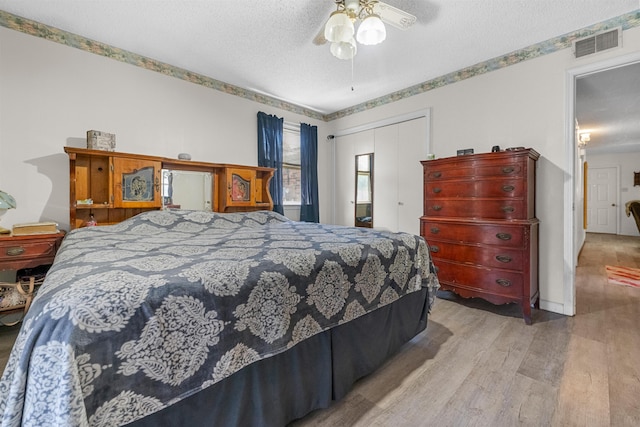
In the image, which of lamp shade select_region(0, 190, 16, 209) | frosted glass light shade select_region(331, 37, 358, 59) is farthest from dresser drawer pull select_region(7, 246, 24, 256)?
Answer: frosted glass light shade select_region(331, 37, 358, 59)

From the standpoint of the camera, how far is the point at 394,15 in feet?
6.49

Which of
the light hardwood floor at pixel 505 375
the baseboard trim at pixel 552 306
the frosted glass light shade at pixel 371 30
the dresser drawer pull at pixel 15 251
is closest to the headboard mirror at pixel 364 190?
the light hardwood floor at pixel 505 375

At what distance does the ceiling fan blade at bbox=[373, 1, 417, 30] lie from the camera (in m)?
1.92

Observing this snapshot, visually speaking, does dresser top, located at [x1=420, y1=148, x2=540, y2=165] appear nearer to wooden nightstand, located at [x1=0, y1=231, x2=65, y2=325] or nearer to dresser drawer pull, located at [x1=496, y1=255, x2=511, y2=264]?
dresser drawer pull, located at [x1=496, y1=255, x2=511, y2=264]

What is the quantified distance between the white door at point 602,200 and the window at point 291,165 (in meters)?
9.15

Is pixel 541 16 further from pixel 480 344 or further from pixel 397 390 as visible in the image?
pixel 397 390

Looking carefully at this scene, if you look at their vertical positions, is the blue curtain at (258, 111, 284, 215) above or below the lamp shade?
above

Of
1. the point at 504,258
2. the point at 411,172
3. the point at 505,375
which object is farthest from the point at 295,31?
the point at 505,375

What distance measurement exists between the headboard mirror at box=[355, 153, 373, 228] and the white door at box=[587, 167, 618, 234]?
8169mm

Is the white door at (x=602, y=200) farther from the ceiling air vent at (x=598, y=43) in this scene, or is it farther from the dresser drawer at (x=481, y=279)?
the dresser drawer at (x=481, y=279)

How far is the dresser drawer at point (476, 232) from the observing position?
2492 millimetres

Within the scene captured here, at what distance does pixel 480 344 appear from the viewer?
6.95ft

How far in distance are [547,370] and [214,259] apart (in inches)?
84.7

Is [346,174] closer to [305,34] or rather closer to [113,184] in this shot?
[305,34]
